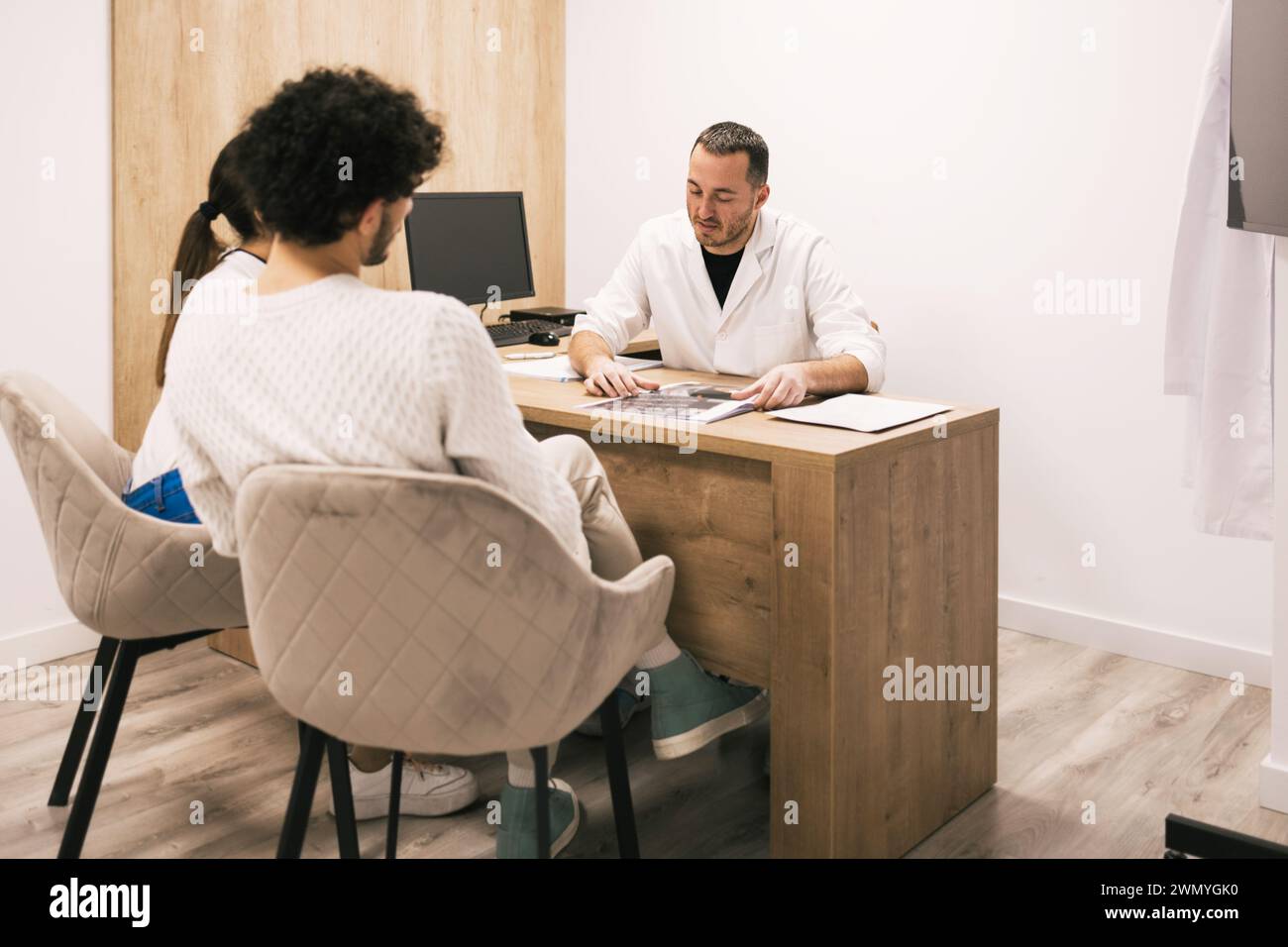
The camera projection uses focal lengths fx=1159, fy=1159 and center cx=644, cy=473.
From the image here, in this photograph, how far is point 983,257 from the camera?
10.7 feet

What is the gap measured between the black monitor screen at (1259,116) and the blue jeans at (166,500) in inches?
69.8

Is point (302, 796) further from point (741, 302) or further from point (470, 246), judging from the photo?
point (470, 246)

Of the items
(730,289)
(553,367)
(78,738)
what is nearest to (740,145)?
(730,289)

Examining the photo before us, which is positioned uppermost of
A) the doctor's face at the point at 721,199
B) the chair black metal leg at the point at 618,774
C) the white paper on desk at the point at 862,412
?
the doctor's face at the point at 721,199

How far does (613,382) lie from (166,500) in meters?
0.89

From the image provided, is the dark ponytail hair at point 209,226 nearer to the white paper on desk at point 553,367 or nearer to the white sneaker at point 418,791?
the white paper on desk at point 553,367

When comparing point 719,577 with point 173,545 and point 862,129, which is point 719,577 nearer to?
point 173,545

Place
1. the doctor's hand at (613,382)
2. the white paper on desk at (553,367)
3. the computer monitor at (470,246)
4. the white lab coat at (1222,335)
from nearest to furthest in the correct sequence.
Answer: the white lab coat at (1222,335) < the doctor's hand at (613,382) < the white paper on desk at (553,367) < the computer monitor at (470,246)

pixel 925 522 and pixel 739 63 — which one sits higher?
pixel 739 63

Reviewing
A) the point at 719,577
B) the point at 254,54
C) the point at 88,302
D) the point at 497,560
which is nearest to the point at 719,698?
the point at 719,577

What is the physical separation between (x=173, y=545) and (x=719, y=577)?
0.90 meters

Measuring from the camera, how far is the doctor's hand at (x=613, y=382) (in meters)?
2.34
